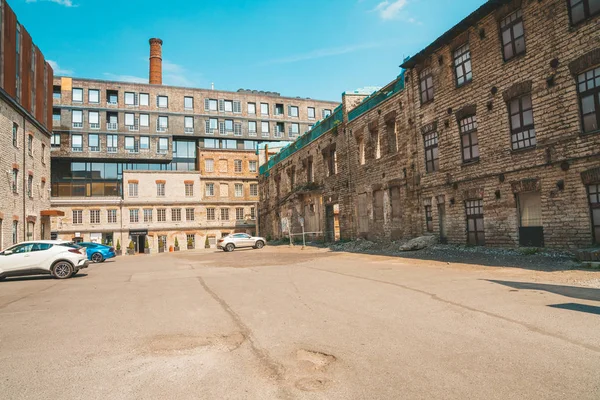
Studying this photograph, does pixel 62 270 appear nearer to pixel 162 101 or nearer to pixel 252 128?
pixel 162 101

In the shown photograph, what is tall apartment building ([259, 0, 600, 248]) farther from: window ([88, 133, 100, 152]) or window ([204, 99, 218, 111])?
window ([88, 133, 100, 152])

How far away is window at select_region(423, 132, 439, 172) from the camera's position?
1936cm

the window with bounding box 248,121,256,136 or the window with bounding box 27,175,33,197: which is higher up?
the window with bounding box 248,121,256,136

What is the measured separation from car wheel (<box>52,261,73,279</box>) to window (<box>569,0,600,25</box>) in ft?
64.4

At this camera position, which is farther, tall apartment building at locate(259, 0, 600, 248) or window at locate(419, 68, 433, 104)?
window at locate(419, 68, 433, 104)

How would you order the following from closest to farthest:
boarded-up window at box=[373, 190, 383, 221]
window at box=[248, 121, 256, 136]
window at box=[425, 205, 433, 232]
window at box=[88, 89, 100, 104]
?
window at box=[425, 205, 433, 232]
boarded-up window at box=[373, 190, 383, 221]
window at box=[88, 89, 100, 104]
window at box=[248, 121, 256, 136]

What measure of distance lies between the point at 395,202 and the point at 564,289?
14258 mm

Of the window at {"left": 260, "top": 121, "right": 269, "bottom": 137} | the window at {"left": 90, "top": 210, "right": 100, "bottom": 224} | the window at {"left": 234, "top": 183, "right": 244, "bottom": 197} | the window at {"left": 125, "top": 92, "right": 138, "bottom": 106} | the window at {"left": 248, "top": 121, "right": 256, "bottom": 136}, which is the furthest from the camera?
the window at {"left": 260, "top": 121, "right": 269, "bottom": 137}

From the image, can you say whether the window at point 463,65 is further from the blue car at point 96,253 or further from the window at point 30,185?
the window at point 30,185

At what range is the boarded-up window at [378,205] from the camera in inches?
935

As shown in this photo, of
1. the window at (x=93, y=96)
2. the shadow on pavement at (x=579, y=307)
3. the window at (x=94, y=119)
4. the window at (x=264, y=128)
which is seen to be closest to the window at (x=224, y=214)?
the window at (x=264, y=128)

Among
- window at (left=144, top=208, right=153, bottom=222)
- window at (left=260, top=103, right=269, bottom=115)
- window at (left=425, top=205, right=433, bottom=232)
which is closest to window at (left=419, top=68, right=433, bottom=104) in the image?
window at (left=425, top=205, right=433, bottom=232)

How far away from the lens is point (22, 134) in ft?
86.8

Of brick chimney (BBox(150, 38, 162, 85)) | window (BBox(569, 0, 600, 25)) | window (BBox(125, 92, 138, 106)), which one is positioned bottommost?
window (BBox(569, 0, 600, 25))
